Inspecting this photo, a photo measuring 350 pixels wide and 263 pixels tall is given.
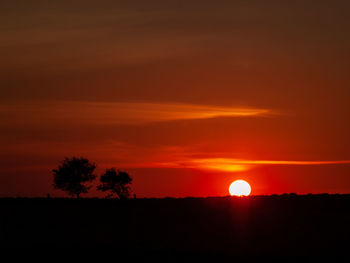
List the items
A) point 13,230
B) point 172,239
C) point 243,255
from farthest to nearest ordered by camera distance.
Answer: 1. point 13,230
2. point 172,239
3. point 243,255

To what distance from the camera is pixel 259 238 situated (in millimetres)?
66875

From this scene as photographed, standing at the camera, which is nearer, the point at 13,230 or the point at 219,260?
the point at 219,260

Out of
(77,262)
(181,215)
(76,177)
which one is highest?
(76,177)

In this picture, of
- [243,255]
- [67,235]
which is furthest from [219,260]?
[67,235]

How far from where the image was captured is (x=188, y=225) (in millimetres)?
73625

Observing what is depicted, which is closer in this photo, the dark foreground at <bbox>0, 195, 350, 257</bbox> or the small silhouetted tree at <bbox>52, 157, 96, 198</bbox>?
→ the dark foreground at <bbox>0, 195, 350, 257</bbox>

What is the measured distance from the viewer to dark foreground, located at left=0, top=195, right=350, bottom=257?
61.0 m

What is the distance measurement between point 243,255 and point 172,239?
36.3 ft

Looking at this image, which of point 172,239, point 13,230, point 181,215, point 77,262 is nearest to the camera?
point 77,262

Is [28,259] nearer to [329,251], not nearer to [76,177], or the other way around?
[329,251]

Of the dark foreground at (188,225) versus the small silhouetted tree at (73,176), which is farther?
the small silhouetted tree at (73,176)

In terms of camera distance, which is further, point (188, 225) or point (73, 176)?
point (73, 176)

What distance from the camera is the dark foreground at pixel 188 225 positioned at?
6097 centimetres

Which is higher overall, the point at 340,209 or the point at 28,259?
the point at 340,209
